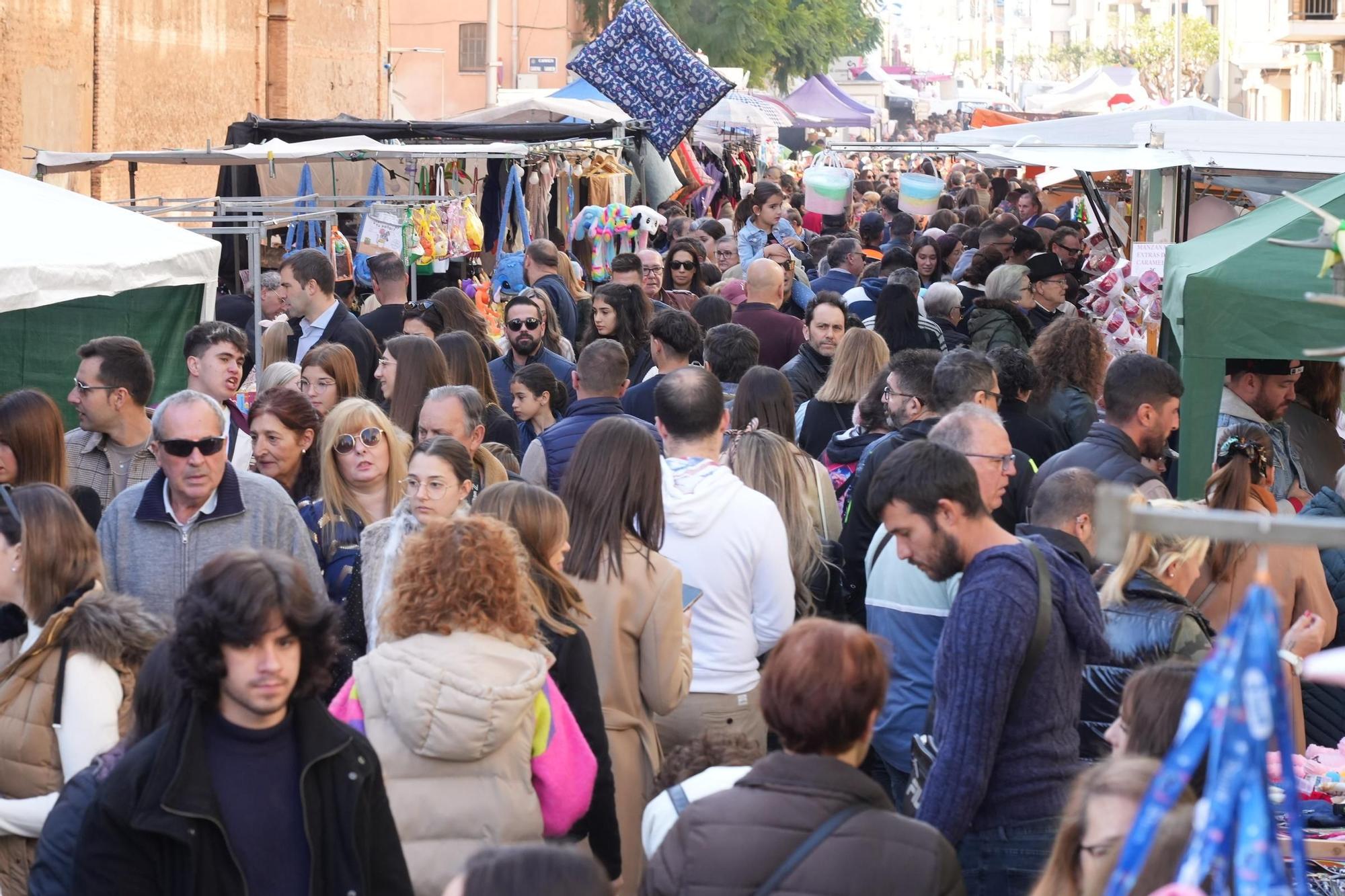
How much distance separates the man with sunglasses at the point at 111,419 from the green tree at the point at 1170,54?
7299 centimetres

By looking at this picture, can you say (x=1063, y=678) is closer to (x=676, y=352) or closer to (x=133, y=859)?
(x=133, y=859)

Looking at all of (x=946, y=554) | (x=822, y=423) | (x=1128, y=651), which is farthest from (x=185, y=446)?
(x=822, y=423)

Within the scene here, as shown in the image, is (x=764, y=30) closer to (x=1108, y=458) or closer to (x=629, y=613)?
(x=1108, y=458)

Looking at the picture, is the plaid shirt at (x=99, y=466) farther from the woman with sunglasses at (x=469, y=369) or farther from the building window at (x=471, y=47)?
the building window at (x=471, y=47)

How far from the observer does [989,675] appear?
3.60 meters

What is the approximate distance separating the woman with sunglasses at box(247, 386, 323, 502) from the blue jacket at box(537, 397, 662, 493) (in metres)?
0.93

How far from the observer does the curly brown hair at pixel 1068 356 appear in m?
7.55

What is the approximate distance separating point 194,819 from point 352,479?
2.64 meters

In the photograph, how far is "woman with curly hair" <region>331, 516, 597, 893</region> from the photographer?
3.47 m

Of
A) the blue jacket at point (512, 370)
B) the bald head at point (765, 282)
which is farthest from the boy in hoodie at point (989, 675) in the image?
the bald head at point (765, 282)

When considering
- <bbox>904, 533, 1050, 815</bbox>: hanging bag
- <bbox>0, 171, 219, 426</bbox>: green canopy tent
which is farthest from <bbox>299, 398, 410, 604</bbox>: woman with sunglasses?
<bbox>904, 533, 1050, 815</bbox>: hanging bag

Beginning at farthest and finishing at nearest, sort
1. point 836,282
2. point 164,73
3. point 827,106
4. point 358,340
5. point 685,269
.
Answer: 1. point 827,106
2. point 164,73
3. point 836,282
4. point 685,269
5. point 358,340

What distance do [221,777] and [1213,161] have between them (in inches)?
266

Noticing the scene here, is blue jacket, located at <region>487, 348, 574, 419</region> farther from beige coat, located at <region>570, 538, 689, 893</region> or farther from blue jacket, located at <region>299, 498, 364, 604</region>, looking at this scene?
beige coat, located at <region>570, 538, 689, 893</region>
